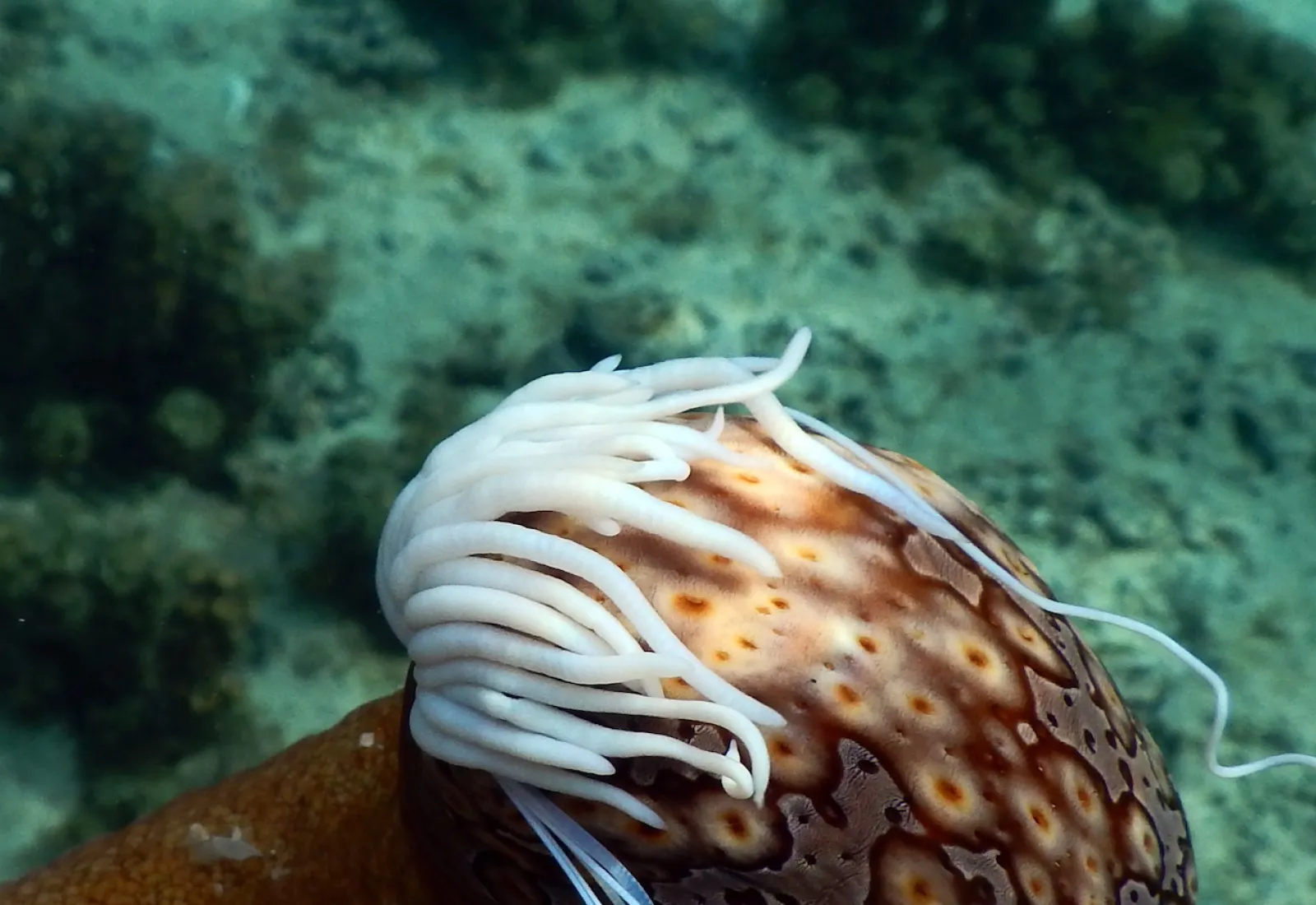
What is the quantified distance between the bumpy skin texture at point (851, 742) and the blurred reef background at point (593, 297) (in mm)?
2266

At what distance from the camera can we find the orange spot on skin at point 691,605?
4.89 ft

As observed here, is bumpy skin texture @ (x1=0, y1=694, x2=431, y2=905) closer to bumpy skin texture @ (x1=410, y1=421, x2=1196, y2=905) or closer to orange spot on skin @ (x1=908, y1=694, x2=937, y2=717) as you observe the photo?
bumpy skin texture @ (x1=410, y1=421, x2=1196, y2=905)

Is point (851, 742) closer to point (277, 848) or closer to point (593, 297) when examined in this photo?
point (277, 848)

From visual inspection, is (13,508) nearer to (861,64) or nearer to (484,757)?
(484,757)

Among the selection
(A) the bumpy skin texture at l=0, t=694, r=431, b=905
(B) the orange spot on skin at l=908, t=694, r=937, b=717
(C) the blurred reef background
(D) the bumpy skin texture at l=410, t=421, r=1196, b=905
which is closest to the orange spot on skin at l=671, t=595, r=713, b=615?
(D) the bumpy skin texture at l=410, t=421, r=1196, b=905

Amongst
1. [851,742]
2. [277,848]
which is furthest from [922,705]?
[277,848]

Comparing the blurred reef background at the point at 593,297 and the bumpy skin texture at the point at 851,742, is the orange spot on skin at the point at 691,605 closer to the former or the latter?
the bumpy skin texture at the point at 851,742

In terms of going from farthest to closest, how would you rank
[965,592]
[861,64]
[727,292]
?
[861,64] → [727,292] → [965,592]

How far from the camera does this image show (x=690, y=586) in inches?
59.4

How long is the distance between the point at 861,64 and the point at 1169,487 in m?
3.42

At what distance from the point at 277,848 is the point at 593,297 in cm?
306

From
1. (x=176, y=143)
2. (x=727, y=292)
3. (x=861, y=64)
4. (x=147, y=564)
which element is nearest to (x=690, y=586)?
(x=147, y=564)

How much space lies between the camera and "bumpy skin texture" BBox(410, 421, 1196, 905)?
1.49 meters

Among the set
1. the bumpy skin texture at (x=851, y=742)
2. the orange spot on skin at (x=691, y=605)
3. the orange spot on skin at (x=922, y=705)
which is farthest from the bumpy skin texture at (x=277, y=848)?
the orange spot on skin at (x=922, y=705)
